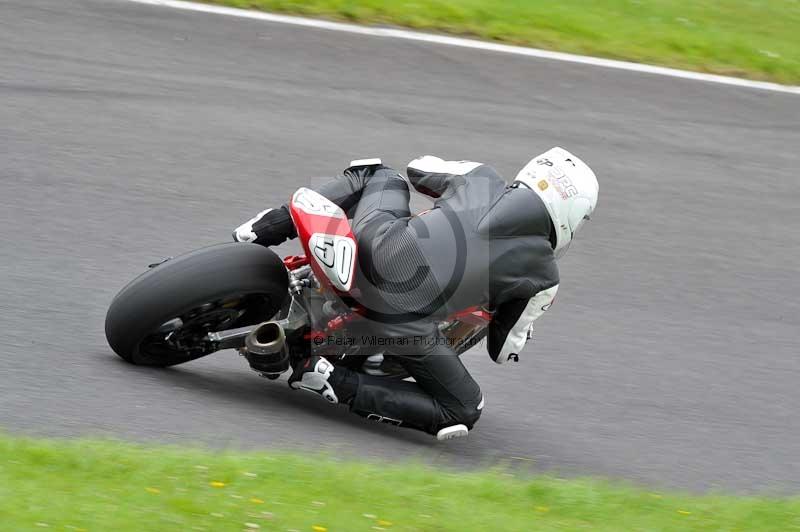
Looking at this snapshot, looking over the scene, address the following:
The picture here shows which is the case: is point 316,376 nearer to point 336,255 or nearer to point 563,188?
point 336,255

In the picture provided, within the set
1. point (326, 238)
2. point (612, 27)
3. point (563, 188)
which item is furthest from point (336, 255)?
point (612, 27)

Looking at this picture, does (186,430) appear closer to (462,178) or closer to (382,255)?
(382,255)

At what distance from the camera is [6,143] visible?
809 cm

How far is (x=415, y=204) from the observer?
6457 mm

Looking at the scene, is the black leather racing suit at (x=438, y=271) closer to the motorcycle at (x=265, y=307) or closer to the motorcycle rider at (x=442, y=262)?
→ the motorcycle rider at (x=442, y=262)

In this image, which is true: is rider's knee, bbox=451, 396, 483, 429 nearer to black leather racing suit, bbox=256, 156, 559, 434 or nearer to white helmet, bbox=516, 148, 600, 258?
black leather racing suit, bbox=256, 156, 559, 434

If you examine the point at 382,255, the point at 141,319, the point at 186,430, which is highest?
the point at 382,255

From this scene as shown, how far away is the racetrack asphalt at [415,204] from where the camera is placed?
5691mm

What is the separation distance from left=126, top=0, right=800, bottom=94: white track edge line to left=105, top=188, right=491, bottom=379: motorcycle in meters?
5.65

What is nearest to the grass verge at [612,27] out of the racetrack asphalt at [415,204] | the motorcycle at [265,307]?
the racetrack asphalt at [415,204]

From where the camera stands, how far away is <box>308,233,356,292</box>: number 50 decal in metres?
5.11

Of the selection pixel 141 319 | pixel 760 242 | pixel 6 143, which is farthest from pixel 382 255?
pixel 760 242

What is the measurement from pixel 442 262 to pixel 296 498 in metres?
1.32

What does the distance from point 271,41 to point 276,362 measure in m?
5.57
